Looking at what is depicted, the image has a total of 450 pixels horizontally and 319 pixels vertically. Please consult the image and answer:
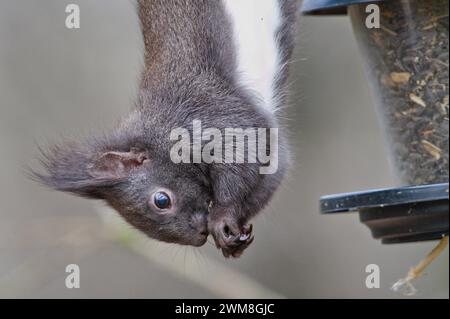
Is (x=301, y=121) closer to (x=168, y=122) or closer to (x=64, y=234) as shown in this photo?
(x=64, y=234)

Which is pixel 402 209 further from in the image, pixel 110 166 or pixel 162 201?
pixel 110 166

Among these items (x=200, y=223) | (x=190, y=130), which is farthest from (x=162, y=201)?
(x=190, y=130)

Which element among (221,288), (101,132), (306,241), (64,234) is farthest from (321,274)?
(101,132)

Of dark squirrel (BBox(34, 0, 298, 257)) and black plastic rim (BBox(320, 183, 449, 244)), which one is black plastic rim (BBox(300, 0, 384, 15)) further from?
black plastic rim (BBox(320, 183, 449, 244))

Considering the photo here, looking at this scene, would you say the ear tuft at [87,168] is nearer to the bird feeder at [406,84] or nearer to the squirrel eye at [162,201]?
the squirrel eye at [162,201]

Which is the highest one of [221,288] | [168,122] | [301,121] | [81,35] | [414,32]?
[81,35]

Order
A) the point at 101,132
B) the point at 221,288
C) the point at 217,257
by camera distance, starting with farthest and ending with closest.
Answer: the point at 217,257 < the point at 221,288 < the point at 101,132

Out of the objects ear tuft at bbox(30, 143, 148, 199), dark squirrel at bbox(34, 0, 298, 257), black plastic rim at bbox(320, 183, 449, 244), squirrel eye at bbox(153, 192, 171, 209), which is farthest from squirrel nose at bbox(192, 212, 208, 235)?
black plastic rim at bbox(320, 183, 449, 244)
